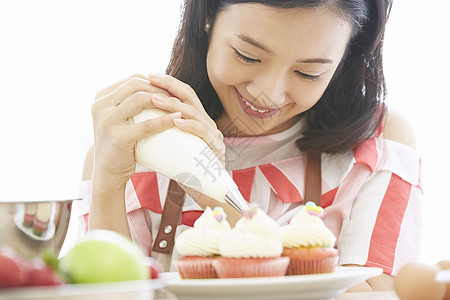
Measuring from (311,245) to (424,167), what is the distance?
6.02ft

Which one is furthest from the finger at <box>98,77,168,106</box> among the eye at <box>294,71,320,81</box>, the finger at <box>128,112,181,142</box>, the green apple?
the green apple

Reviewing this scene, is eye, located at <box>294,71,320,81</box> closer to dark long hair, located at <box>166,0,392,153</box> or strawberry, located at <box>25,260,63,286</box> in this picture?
dark long hair, located at <box>166,0,392,153</box>

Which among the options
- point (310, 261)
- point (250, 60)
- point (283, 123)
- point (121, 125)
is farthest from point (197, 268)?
point (283, 123)

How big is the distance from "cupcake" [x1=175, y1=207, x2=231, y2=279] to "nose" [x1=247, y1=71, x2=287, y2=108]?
0.42 metres

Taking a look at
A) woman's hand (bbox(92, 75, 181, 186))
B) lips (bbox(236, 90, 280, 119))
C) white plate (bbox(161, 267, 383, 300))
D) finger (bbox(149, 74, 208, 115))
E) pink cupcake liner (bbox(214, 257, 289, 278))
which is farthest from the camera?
lips (bbox(236, 90, 280, 119))

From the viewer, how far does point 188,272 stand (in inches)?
32.6

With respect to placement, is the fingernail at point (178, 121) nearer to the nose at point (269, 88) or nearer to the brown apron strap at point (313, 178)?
the nose at point (269, 88)

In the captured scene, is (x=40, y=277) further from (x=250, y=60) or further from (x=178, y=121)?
(x=250, y=60)

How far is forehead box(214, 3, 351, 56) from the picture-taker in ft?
3.96

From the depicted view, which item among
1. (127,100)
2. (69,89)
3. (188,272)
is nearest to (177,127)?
(127,100)

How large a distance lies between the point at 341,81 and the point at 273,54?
0.48 metres

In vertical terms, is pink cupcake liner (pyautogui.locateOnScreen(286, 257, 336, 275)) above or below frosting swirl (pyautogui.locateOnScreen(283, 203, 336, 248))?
below

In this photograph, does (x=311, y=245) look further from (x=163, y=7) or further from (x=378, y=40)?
(x=163, y=7)

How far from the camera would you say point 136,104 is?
46.9 inches
